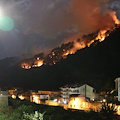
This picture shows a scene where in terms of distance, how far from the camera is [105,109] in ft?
35.8

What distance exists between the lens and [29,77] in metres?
75.5

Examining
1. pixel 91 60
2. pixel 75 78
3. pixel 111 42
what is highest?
pixel 111 42

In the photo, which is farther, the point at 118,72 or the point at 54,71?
the point at 54,71

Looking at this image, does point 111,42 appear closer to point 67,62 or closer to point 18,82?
point 67,62

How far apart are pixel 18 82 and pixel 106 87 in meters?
38.8

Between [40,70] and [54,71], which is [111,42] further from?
[40,70]

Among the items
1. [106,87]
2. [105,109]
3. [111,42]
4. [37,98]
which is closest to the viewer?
[105,109]

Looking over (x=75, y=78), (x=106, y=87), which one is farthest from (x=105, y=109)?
(x=75, y=78)

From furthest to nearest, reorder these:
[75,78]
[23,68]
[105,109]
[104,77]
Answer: [23,68] → [75,78] → [104,77] → [105,109]

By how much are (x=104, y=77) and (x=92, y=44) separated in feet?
81.6

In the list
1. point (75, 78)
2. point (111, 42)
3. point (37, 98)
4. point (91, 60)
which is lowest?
point (37, 98)

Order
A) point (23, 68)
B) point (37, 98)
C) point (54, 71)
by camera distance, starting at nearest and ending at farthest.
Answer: point (37, 98) → point (54, 71) → point (23, 68)

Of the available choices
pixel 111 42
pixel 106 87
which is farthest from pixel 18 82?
pixel 106 87

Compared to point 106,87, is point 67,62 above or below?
above
